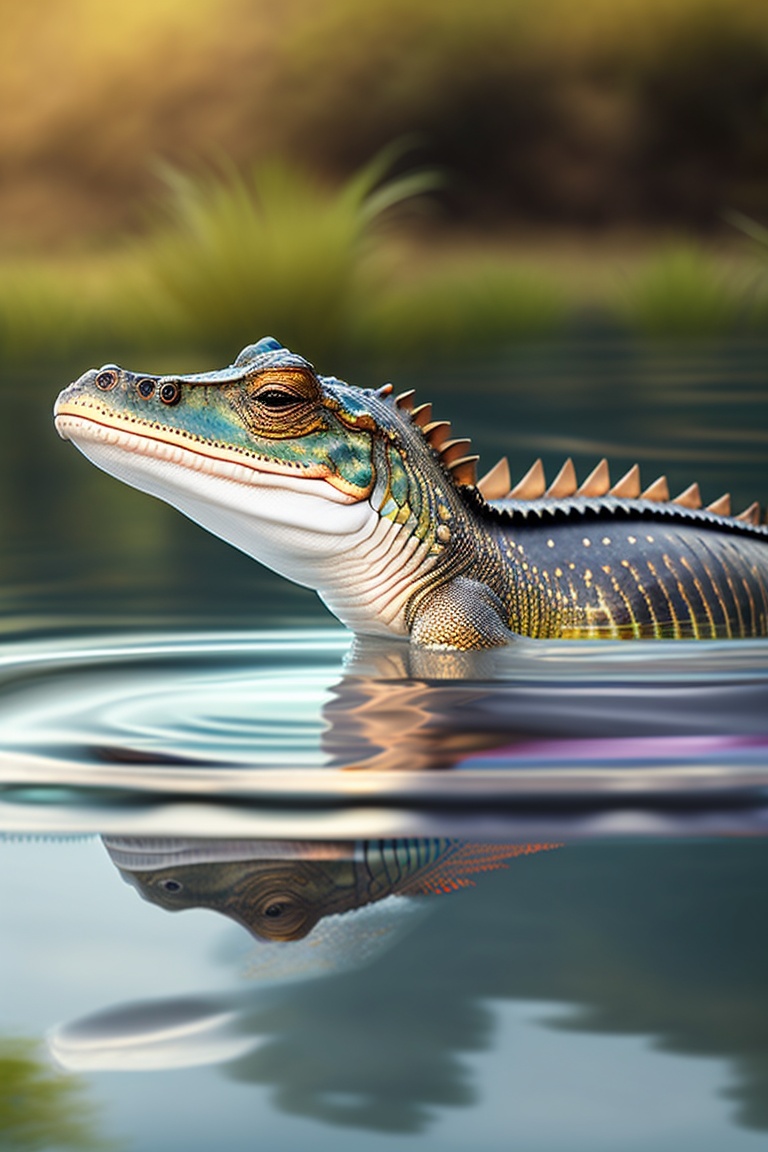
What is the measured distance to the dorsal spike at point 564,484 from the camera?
11.2 ft

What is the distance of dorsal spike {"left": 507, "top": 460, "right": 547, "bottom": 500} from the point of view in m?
3.43

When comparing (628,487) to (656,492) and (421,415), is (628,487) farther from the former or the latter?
(421,415)

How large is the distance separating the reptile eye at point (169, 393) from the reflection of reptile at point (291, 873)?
3.59 ft

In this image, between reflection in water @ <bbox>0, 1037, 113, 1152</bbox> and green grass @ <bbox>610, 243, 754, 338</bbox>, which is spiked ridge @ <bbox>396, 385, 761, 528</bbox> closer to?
reflection in water @ <bbox>0, 1037, 113, 1152</bbox>

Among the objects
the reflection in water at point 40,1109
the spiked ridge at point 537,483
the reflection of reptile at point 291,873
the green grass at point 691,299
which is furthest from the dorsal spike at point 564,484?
the green grass at point 691,299

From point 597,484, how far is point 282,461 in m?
0.81

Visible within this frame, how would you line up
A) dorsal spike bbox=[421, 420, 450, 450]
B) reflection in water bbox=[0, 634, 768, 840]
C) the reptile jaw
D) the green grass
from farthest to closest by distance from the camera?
the green grass → dorsal spike bbox=[421, 420, 450, 450] → the reptile jaw → reflection in water bbox=[0, 634, 768, 840]

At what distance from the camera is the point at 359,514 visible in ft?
9.82

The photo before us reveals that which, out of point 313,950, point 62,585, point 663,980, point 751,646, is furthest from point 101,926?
point 62,585

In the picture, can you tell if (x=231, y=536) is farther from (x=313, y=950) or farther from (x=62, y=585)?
(x=313, y=950)

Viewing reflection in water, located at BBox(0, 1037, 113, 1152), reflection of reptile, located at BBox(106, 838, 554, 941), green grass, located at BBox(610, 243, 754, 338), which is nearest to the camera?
reflection in water, located at BBox(0, 1037, 113, 1152)

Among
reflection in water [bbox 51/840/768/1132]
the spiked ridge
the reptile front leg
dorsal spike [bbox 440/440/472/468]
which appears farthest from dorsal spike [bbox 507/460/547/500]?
reflection in water [bbox 51/840/768/1132]

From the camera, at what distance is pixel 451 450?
126 inches

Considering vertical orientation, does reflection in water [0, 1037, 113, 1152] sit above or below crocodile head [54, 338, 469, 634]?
below
